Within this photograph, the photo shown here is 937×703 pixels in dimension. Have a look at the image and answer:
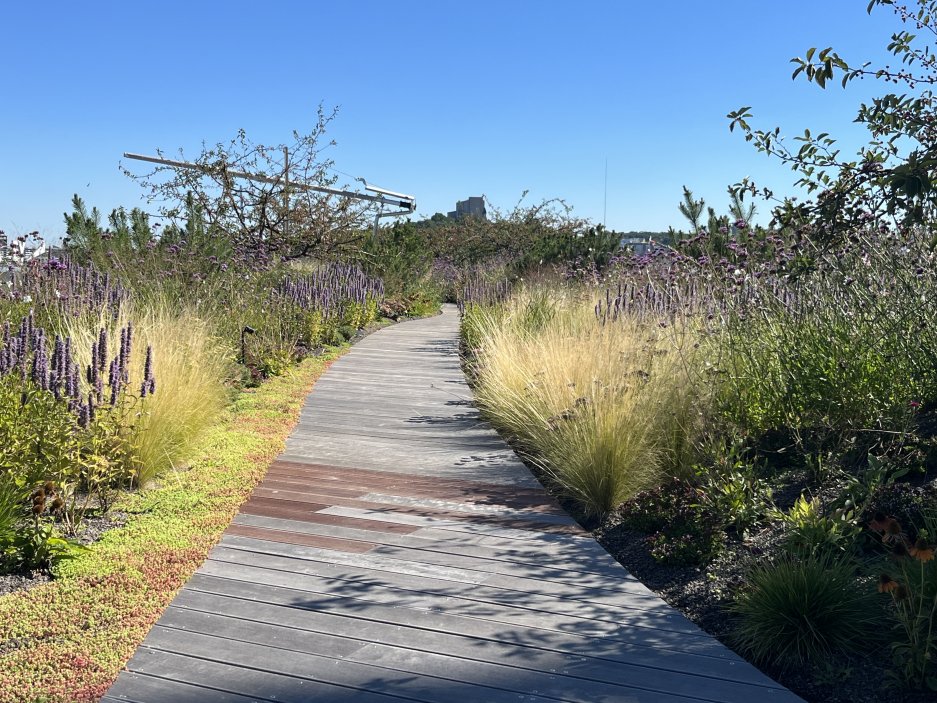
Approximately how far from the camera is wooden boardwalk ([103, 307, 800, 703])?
2932mm

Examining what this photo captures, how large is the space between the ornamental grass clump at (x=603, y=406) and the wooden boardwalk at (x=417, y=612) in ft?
1.10

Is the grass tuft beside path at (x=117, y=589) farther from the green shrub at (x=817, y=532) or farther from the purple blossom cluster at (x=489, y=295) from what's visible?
the purple blossom cluster at (x=489, y=295)

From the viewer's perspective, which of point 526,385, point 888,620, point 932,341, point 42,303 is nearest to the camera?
point 888,620

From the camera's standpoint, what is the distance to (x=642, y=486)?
5.08 metres

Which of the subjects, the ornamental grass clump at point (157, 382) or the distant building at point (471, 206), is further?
the distant building at point (471, 206)

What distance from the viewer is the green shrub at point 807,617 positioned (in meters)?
3.22

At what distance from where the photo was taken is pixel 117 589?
3.72 meters

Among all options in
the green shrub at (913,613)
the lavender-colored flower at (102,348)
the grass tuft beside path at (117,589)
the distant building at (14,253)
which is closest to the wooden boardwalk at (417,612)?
the grass tuft beside path at (117,589)

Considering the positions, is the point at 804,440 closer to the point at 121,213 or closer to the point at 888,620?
the point at 888,620

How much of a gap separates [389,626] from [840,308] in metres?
3.91

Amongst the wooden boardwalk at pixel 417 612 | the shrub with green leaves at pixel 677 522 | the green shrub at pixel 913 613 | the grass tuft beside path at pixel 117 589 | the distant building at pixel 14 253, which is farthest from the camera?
the distant building at pixel 14 253

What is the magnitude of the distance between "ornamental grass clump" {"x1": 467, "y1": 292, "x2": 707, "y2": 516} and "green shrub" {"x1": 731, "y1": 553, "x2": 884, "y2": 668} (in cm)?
157

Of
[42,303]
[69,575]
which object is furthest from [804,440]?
[42,303]

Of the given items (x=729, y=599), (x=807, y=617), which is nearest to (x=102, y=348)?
(x=729, y=599)
